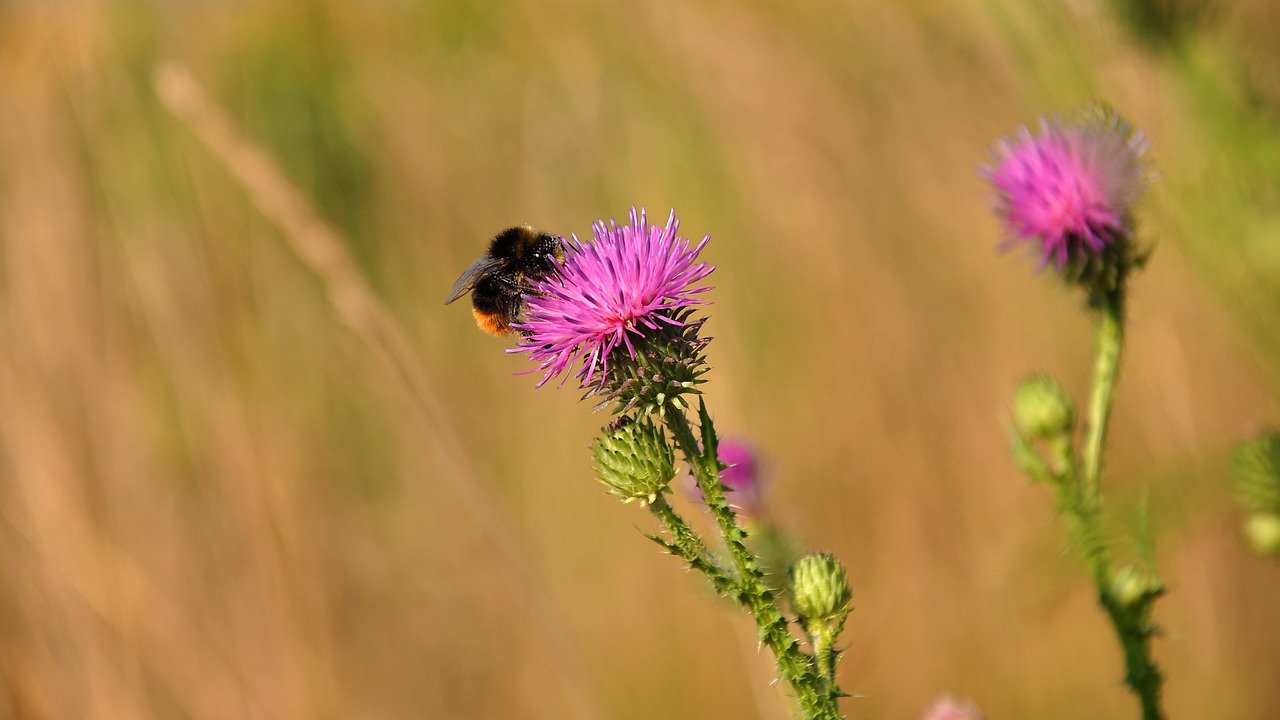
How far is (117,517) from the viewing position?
3.06 m

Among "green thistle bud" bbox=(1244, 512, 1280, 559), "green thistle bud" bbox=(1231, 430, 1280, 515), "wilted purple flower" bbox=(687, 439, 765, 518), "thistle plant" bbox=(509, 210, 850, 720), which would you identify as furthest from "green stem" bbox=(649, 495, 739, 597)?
"green thistle bud" bbox=(1244, 512, 1280, 559)

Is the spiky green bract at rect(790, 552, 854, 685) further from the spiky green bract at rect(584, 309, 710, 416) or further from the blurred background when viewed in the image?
the blurred background

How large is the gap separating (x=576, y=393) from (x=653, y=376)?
274 centimetres

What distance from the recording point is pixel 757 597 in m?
1.40

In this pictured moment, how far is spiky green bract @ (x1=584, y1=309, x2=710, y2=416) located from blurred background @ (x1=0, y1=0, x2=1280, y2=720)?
744 mm

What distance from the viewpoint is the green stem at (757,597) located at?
4.29ft

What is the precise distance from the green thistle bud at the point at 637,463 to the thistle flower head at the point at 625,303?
0.10m

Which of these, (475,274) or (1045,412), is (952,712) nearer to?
(1045,412)

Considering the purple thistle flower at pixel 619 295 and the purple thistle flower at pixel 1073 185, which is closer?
the purple thistle flower at pixel 619 295

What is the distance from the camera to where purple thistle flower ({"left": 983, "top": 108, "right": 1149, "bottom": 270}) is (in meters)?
1.93

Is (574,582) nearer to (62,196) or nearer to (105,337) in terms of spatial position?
(105,337)

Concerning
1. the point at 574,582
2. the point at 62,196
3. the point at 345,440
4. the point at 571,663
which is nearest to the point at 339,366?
the point at 345,440

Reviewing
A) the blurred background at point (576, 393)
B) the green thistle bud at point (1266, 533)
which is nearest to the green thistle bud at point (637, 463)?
the blurred background at point (576, 393)

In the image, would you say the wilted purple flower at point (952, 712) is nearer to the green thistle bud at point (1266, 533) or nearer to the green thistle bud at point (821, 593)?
the green thistle bud at point (821, 593)
